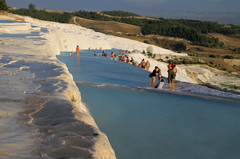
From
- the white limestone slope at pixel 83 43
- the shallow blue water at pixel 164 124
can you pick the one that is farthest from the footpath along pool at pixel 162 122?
the white limestone slope at pixel 83 43

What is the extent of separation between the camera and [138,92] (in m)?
8.99

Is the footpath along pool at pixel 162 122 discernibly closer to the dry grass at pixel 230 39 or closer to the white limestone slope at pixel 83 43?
the white limestone slope at pixel 83 43

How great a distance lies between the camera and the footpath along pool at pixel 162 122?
183 inches

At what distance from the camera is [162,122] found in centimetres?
603

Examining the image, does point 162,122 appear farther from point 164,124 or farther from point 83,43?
point 83,43

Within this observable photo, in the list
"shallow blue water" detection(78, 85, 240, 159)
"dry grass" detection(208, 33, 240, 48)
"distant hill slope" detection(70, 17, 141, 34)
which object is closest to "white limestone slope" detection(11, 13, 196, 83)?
"shallow blue water" detection(78, 85, 240, 159)

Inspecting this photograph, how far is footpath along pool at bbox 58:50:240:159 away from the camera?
15.3 feet

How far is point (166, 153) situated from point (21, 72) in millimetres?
4410

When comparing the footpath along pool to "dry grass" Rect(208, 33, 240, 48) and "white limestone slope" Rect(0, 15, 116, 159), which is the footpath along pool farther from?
"dry grass" Rect(208, 33, 240, 48)

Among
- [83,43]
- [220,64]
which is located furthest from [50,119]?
[220,64]

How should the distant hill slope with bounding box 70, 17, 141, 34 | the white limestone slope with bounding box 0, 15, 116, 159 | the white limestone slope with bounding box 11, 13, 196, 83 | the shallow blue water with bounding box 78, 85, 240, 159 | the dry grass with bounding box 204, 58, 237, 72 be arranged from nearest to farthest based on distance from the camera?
the white limestone slope with bounding box 0, 15, 116, 159, the shallow blue water with bounding box 78, 85, 240, 159, the white limestone slope with bounding box 11, 13, 196, 83, the dry grass with bounding box 204, 58, 237, 72, the distant hill slope with bounding box 70, 17, 141, 34

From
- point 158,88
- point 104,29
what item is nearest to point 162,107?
point 158,88

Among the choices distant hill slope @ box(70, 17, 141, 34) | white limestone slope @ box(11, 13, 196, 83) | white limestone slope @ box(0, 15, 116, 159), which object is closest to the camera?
white limestone slope @ box(0, 15, 116, 159)

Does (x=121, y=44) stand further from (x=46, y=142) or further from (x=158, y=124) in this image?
(x=46, y=142)
